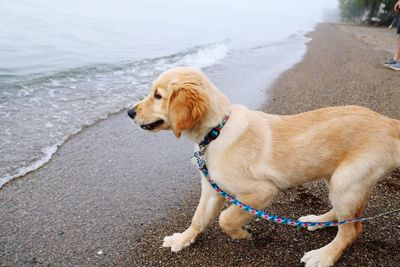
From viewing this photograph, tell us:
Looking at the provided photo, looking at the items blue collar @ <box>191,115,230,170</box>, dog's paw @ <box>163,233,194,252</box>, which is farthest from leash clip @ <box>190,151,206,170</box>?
dog's paw @ <box>163,233,194,252</box>

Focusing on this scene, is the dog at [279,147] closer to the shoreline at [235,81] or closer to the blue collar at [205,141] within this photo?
the blue collar at [205,141]

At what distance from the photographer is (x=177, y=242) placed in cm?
313

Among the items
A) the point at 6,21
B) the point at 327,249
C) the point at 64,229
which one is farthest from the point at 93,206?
the point at 6,21

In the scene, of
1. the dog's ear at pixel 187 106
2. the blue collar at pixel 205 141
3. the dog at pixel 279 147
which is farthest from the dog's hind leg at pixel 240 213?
the dog's ear at pixel 187 106

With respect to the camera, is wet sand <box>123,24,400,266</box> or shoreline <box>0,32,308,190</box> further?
shoreline <box>0,32,308,190</box>

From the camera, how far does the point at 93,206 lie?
382cm

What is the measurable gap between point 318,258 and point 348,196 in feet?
2.19

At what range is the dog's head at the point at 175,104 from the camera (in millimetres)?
2613

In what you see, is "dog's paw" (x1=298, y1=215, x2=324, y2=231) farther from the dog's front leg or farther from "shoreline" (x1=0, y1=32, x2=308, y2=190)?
"shoreline" (x1=0, y1=32, x2=308, y2=190)

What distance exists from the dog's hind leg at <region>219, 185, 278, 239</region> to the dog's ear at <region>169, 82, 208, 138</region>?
2.52 ft

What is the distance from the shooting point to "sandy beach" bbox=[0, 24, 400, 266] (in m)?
3.04

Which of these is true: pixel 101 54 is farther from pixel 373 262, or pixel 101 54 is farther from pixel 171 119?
pixel 373 262

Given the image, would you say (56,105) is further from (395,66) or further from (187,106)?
(395,66)

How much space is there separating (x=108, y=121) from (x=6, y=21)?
16077mm
